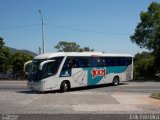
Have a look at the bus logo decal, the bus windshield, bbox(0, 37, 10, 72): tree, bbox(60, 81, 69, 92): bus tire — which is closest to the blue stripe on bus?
the bus logo decal

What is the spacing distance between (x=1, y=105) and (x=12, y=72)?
34.4m

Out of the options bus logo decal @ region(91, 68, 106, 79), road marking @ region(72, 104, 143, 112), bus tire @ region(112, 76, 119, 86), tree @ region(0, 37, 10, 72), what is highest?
tree @ region(0, 37, 10, 72)

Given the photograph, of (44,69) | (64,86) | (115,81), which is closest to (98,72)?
(115,81)

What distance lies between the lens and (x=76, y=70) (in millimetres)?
27344

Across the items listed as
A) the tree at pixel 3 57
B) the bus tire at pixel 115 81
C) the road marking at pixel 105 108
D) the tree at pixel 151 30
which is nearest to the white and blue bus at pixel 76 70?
the bus tire at pixel 115 81

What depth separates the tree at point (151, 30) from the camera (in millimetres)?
43031

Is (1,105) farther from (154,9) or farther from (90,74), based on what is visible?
(154,9)

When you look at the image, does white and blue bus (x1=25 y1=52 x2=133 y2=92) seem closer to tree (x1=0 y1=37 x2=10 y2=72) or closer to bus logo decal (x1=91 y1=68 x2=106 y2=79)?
bus logo decal (x1=91 y1=68 x2=106 y2=79)

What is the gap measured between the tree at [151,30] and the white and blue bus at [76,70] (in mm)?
11028

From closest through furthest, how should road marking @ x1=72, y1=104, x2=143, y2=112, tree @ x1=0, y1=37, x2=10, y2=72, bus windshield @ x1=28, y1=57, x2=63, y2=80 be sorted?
road marking @ x1=72, y1=104, x2=143, y2=112 → bus windshield @ x1=28, y1=57, x2=63, y2=80 → tree @ x1=0, y1=37, x2=10, y2=72

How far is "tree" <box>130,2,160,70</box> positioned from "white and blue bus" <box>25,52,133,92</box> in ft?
36.2

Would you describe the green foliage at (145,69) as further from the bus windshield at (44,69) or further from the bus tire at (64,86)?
the bus windshield at (44,69)

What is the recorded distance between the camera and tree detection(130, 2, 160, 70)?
141 feet

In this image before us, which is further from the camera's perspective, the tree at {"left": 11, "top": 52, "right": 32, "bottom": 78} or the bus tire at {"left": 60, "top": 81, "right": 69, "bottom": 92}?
the tree at {"left": 11, "top": 52, "right": 32, "bottom": 78}
